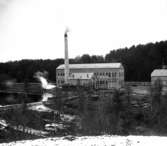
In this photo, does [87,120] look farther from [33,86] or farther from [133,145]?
[33,86]

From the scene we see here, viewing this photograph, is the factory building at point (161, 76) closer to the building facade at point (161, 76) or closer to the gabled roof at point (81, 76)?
the building facade at point (161, 76)

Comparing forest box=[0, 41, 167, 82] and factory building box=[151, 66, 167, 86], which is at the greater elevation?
forest box=[0, 41, 167, 82]

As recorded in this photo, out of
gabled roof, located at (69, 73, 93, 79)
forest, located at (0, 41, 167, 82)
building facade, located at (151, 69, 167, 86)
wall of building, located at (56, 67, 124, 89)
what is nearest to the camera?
building facade, located at (151, 69, 167, 86)

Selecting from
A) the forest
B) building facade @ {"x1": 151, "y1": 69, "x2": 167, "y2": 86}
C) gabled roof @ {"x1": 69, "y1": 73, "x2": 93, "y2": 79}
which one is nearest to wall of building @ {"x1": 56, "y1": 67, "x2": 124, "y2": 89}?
gabled roof @ {"x1": 69, "y1": 73, "x2": 93, "y2": 79}

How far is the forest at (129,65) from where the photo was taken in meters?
65.6

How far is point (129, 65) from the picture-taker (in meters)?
67.4

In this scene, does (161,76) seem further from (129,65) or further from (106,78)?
(129,65)

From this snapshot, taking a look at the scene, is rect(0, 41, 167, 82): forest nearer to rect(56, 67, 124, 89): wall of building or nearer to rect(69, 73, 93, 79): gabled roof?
rect(69, 73, 93, 79): gabled roof

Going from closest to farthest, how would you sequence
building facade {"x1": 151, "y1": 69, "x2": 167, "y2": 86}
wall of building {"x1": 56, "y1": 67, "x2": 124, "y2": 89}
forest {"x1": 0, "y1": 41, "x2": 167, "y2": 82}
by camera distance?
building facade {"x1": 151, "y1": 69, "x2": 167, "y2": 86} → wall of building {"x1": 56, "y1": 67, "x2": 124, "y2": 89} → forest {"x1": 0, "y1": 41, "x2": 167, "y2": 82}

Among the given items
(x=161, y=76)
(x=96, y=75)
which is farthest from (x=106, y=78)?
(x=161, y=76)

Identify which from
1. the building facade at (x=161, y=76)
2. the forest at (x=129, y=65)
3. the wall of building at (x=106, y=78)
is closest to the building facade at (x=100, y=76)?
the wall of building at (x=106, y=78)

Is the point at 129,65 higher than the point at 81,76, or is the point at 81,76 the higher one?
the point at 129,65

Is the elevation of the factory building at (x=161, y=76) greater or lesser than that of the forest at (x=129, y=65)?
lesser

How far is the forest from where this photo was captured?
215 feet
